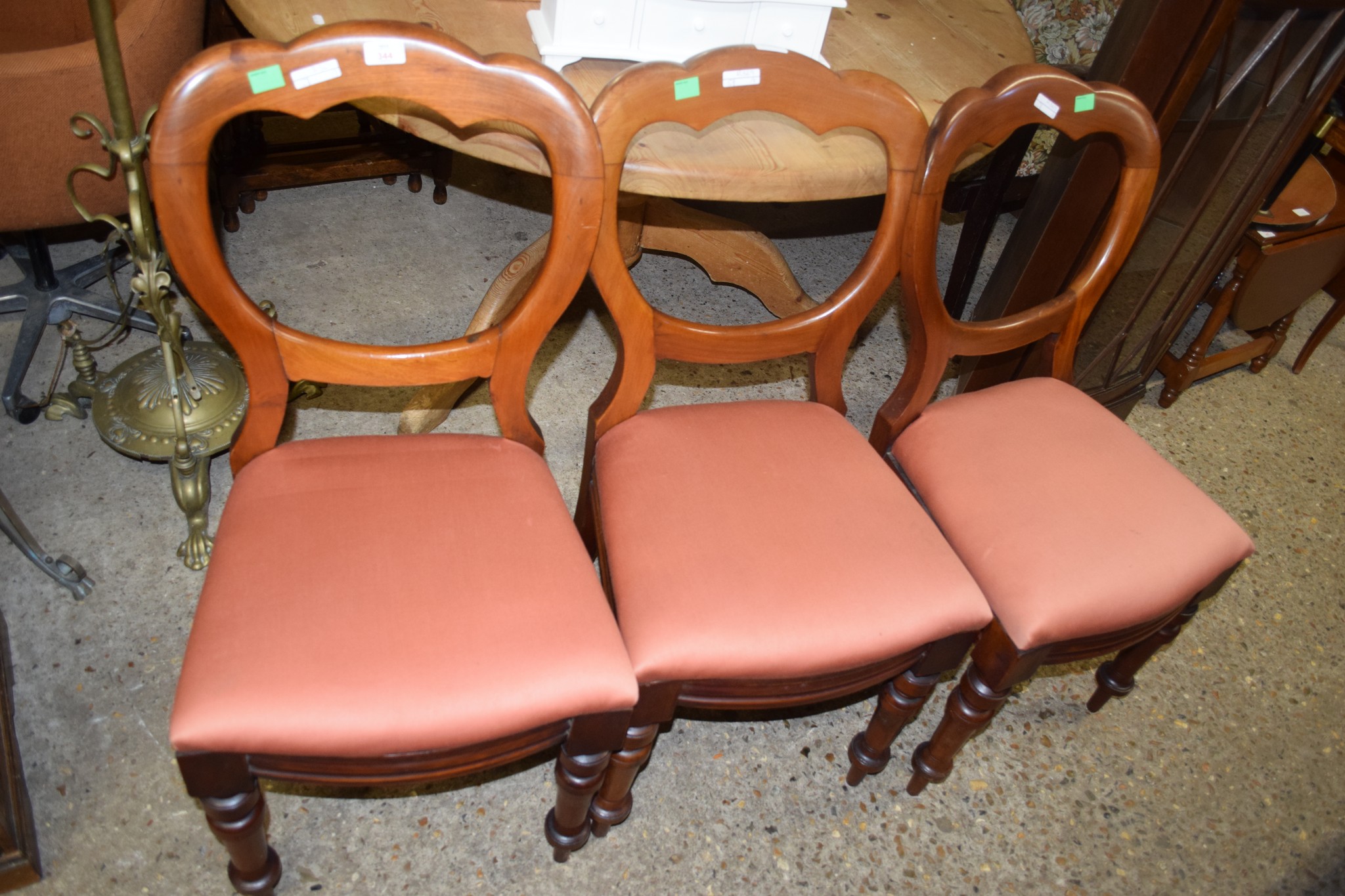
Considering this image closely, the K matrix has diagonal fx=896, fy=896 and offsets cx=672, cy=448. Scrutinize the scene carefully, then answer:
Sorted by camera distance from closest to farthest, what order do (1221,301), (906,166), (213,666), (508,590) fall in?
A: (213,666) < (508,590) < (906,166) < (1221,301)

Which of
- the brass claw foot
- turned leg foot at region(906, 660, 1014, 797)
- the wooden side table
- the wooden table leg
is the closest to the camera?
turned leg foot at region(906, 660, 1014, 797)

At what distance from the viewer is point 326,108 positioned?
36.4 inches

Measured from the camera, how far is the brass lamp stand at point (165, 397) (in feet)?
4.53

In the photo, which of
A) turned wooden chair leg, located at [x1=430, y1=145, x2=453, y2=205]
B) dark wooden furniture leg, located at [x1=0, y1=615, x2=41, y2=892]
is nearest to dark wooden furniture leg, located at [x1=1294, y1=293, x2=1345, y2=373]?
turned wooden chair leg, located at [x1=430, y1=145, x2=453, y2=205]

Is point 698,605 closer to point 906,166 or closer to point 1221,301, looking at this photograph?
point 906,166

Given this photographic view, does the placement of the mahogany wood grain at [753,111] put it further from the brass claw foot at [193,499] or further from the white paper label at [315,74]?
the brass claw foot at [193,499]

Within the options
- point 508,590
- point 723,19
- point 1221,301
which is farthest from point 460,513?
point 1221,301

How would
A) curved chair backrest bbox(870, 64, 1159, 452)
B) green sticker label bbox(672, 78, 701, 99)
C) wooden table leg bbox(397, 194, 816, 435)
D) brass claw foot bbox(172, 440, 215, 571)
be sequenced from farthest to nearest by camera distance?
wooden table leg bbox(397, 194, 816, 435) → brass claw foot bbox(172, 440, 215, 571) → curved chair backrest bbox(870, 64, 1159, 452) → green sticker label bbox(672, 78, 701, 99)

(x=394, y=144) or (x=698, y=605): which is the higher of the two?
(x=698, y=605)

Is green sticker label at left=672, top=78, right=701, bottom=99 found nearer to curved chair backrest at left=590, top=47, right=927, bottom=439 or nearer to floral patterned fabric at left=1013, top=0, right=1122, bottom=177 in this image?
curved chair backrest at left=590, top=47, right=927, bottom=439

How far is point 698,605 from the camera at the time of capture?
3.45ft

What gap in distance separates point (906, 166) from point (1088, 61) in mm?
1671

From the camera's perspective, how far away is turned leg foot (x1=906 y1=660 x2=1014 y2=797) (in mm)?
1248

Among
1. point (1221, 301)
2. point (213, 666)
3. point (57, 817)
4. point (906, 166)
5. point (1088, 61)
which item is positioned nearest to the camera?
point (213, 666)
